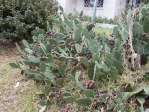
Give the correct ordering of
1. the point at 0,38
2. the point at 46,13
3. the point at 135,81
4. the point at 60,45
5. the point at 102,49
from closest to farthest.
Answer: the point at 135,81 < the point at 102,49 < the point at 60,45 < the point at 0,38 < the point at 46,13

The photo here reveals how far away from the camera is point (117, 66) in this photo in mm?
2973

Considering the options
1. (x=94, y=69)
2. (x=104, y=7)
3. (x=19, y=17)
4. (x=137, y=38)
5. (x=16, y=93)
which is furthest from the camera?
(x=104, y=7)

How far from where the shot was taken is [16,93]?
12.5ft

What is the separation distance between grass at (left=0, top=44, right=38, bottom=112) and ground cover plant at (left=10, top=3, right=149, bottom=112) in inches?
6.6

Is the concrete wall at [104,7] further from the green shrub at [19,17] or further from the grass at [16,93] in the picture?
the grass at [16,93]

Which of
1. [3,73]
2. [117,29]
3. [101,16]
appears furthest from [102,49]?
[101,16]

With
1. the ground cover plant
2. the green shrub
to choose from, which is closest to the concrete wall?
the green shrub

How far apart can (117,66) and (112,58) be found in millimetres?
131

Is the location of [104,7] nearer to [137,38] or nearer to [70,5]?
[70,5]

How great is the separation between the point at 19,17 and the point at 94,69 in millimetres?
2754

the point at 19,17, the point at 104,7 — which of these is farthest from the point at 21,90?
the point at 104,7

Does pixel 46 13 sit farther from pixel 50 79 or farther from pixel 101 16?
pixel 101 16

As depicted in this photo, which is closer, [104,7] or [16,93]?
[16,93]

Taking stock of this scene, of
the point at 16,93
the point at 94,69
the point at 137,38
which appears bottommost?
the point at 16,93
